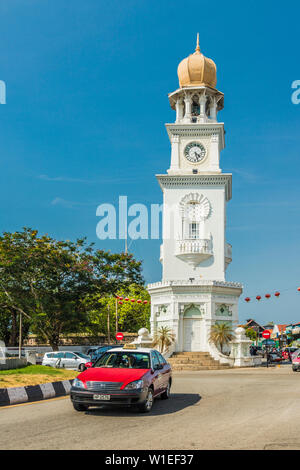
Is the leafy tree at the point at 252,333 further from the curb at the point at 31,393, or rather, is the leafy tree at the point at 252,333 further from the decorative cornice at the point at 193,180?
the curb at the point at 31,393

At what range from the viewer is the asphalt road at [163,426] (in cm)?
858

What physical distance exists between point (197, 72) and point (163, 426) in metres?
41.8

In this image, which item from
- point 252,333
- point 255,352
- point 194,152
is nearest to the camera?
point 194,152

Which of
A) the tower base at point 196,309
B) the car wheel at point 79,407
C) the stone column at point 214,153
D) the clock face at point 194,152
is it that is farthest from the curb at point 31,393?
the clock face at point 194,152

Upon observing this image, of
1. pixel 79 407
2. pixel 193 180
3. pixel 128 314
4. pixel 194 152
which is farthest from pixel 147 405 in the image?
pixel 128 314

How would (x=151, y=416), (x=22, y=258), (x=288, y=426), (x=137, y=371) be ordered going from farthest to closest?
(x=22, y=258) → (x=137, y=371) → (x=151, y=416) → (x=288, y=426)

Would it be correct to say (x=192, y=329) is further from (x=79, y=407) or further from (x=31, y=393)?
(x=79, y=407)

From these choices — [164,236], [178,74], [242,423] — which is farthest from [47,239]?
[242,423]

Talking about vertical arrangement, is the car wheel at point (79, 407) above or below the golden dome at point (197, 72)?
below

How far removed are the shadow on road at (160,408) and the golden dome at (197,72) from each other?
1436 inches

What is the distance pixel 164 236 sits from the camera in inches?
1800

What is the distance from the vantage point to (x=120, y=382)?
11891 mm
